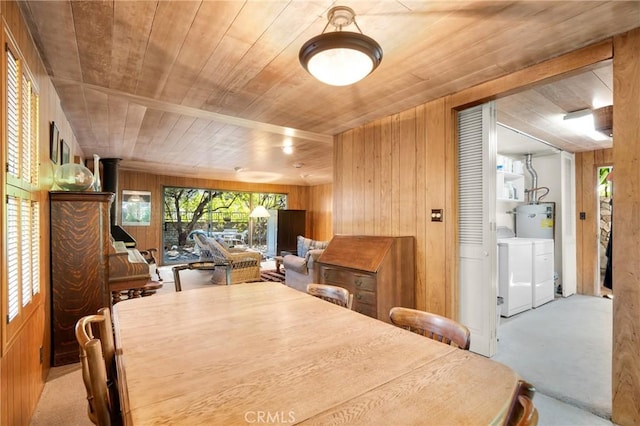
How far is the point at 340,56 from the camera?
62.9 inches

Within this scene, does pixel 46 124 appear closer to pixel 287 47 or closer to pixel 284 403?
pixel 287 47

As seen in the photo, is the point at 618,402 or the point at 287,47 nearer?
the point at 618,402

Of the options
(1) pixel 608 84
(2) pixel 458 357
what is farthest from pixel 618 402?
(1) pixel 608 84

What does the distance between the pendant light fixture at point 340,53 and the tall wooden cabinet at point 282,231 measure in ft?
25.5

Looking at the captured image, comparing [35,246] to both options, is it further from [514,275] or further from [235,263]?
[514,275]

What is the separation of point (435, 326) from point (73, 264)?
282 cm

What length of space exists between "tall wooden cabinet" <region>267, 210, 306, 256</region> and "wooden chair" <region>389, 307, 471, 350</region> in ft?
25.9

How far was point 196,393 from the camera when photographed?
861 millimetres

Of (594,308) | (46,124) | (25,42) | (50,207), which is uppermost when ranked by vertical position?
(25,42)

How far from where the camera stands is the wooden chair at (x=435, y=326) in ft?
4.16

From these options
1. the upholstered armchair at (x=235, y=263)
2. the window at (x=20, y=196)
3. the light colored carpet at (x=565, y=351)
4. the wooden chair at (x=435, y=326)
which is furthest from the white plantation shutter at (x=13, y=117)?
the upholstered armchair at (x=235, y=263)

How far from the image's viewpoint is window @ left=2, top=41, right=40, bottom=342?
148 cm

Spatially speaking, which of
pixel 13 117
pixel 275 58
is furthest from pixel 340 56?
pixel 13 117

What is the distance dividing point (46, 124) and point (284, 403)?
280cm
